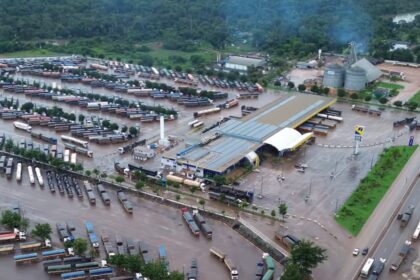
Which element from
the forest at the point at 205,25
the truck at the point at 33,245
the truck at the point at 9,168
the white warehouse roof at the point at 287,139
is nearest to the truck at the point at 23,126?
the truck at the point at 9,168

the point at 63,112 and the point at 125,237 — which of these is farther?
the point at 63,112

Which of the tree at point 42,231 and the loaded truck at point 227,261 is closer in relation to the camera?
the loaded truck at point 227,261

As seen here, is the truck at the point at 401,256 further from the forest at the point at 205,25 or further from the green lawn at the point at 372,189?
the forest at the point at 205,25

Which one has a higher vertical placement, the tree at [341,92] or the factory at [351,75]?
the factory at [351,75]

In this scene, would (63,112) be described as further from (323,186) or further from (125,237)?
(323,186)

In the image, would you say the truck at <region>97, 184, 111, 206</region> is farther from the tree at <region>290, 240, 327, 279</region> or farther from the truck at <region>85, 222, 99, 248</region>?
the tree at <region>290, 240, 327, 279</region>

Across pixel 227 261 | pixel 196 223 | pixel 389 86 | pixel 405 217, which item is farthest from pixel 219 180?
pixel 389 86

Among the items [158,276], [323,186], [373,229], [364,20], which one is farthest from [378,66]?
[158,276]
